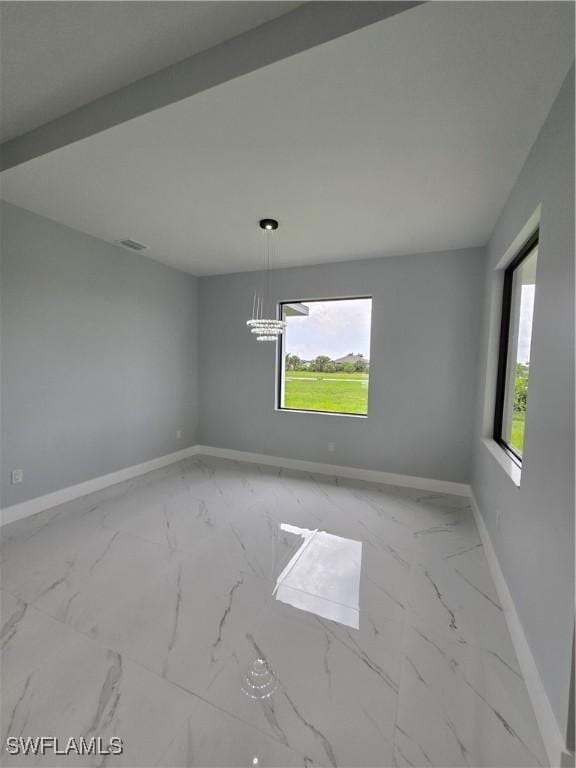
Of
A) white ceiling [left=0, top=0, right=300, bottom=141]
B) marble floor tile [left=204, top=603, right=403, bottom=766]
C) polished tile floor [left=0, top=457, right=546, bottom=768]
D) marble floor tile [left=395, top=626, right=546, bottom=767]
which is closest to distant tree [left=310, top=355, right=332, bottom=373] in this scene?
polished tile floor [left=0, top=457, right=546, bottom=768]

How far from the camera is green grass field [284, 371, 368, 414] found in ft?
13.7

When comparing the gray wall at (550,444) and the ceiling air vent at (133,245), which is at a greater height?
the ceiling air vent at (133,245)

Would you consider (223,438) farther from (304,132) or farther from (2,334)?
(304,132)

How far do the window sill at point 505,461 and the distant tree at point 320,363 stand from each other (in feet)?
6.85

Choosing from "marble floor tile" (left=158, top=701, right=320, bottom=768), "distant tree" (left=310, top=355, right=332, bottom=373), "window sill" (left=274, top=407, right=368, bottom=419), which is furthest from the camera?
"distant tree" (left=310, top=355, right=332, bottom=373)

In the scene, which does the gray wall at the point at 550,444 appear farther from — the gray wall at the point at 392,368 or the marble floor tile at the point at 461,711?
the gray wall at the point at 392,368

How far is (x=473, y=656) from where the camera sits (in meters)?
1.62

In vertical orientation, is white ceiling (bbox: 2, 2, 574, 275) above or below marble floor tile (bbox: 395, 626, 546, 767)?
above

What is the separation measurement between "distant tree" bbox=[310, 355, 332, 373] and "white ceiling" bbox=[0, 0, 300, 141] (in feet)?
10.7

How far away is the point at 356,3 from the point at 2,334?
3292mm

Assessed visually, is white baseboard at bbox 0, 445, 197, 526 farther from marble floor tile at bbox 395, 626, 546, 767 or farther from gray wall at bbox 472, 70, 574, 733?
gray wall at bbox 472, 70, 574, 733

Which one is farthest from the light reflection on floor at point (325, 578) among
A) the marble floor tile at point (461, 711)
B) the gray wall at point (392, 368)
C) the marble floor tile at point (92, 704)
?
the gray wall at point (392, 368)

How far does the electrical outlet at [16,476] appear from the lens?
2885 mm

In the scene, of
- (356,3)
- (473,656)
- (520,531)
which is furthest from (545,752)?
(356,3)
